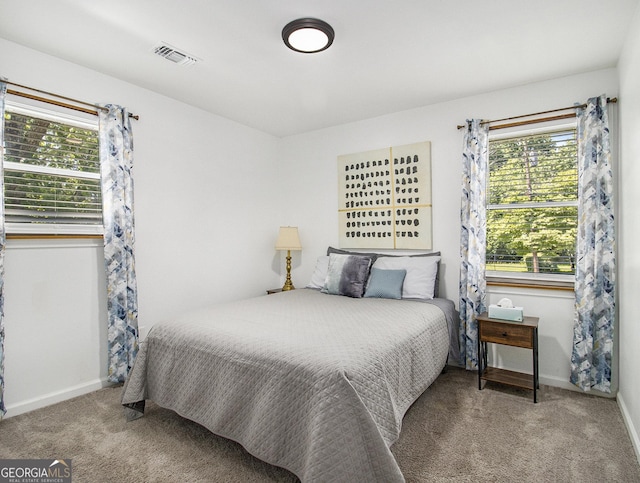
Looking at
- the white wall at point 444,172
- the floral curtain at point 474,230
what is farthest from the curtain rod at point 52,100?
the floral curtain at point 474,230

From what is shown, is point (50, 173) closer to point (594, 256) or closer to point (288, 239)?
point (288, 239)

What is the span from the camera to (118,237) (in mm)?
2824

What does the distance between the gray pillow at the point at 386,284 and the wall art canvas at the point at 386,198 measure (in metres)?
0.51

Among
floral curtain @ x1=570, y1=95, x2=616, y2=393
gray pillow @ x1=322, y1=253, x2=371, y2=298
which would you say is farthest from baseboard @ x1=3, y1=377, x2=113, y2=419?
floral curtain @ x1=570, y1=95, x2=616, y2=393

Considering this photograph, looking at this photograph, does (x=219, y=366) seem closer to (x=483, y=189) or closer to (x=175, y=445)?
(x=175, y=445)

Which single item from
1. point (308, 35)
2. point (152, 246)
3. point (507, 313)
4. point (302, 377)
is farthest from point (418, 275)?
point (152, 246)

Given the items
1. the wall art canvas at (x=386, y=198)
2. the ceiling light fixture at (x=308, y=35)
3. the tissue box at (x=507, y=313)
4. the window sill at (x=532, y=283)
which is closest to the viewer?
the ceiling light fixture at (x=308, y=35)

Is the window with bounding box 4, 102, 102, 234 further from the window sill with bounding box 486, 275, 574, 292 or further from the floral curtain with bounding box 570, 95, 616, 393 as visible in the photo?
the floral curtain with bounding box 570, 95, 616, 393

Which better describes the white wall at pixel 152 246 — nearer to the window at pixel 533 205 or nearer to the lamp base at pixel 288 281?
the lamp base at pixel 288 281

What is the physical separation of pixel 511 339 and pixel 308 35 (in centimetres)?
258

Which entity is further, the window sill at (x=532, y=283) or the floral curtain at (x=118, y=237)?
the window sill at (x=532, y=283)

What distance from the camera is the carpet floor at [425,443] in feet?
5.92

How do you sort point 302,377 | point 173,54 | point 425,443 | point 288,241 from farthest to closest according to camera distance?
1. point 288,241
2. point 173,54
3. point 425,443
4. point 302,377

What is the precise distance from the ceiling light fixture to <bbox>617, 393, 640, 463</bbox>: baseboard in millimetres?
2915
